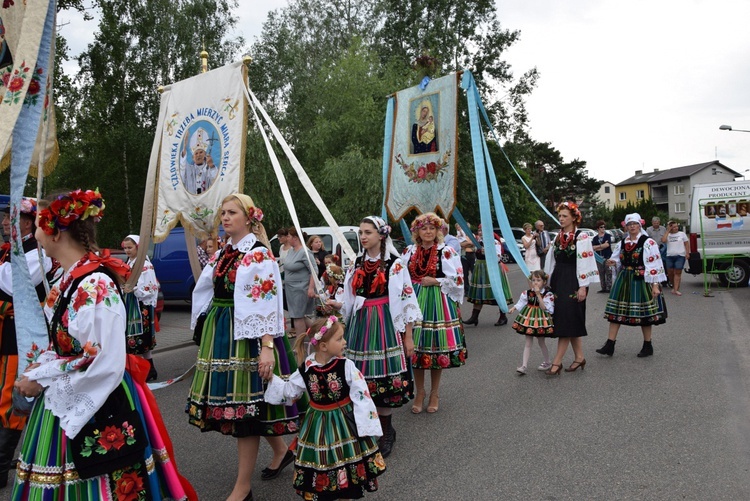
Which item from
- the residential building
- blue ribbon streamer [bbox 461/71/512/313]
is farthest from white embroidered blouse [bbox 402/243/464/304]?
the residential building

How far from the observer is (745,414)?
5441 millimetres

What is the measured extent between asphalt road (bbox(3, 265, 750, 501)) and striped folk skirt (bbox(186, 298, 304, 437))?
22.8 inches

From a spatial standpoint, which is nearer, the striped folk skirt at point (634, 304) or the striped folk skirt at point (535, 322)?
the striped folk skirt at point (535, 322)

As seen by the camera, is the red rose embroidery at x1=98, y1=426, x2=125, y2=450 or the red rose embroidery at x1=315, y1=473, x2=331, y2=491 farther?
the red rose embroidery at x1=315, y1=473, x2=331, y2=491

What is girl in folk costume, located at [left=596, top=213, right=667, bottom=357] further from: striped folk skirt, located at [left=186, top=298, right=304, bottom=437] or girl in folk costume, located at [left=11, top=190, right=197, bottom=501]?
girl in folk costume, located at [left=11, top=190, right=197, bottom=501]

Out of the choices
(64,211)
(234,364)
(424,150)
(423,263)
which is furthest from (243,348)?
(424,150)

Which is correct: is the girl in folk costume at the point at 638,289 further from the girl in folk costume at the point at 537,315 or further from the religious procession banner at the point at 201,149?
the religious procession banner at the point at 201,149

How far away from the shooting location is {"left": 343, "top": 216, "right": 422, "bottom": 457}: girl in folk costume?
178 inches

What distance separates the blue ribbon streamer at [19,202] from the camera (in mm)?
2656

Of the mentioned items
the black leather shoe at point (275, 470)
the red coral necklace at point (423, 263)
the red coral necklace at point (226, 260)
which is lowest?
the black leather shoe at point (275, 470)

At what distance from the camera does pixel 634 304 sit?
7.87 metres

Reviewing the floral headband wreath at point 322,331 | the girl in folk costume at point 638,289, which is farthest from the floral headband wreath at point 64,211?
the girl in folk costume at point 638,289

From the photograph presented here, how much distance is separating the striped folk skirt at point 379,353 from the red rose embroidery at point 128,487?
6.84ft

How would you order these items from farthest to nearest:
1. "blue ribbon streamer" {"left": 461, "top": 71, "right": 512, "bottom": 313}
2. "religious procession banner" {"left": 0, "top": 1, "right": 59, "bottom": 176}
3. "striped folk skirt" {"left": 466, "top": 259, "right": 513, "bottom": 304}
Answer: "striped folk skirt" {"left": 466, "top": 259, "right": 513, "bottom": 304}
"blue ribbon streamer" {"left": 461, "top": 71, "right": 512, "bottom": 313}
"religious procession banner" {"left": 0, "top": 1, "right": 59, "bottom": 176}
